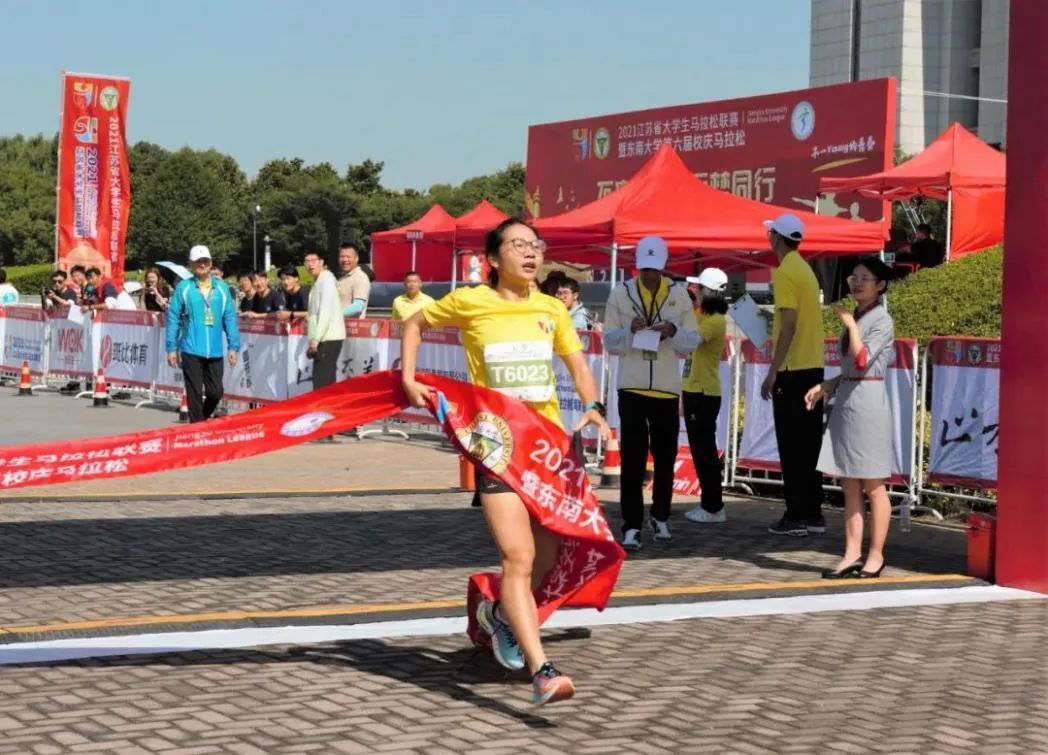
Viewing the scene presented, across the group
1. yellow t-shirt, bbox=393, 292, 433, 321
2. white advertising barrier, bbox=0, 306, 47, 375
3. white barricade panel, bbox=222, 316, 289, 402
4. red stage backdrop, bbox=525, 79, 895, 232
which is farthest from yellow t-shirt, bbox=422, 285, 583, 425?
red stage backdrop, bbox=525, 79, 895, 232

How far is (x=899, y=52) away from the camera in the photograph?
104 metres

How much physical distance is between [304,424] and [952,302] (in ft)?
32.2

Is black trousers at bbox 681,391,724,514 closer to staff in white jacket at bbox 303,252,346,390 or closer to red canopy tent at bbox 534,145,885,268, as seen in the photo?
staff in white jacket at bbox 303,252,346,390

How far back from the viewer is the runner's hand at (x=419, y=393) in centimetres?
665

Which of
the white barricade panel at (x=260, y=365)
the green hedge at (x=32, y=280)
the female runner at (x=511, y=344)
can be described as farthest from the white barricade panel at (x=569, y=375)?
the green hedge at (x=32, y=280)

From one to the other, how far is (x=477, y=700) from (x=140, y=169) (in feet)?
370

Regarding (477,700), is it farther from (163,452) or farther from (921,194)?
(921,194)

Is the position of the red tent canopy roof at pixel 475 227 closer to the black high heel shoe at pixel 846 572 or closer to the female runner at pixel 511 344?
the black high heel shoe at pixel 846 572

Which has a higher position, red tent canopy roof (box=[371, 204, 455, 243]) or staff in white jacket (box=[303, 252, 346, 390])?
red tent canopy roof (box=[371, 204, 455, 243])

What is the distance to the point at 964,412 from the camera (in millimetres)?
11625

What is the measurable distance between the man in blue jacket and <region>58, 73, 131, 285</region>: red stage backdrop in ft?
44.3

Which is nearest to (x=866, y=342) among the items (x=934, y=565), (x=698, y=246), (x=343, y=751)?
(x=934, y=565)

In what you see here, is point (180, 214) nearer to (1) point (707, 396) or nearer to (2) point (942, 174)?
(2) point (942, 174)

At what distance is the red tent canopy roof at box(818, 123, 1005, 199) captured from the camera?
2686cm
